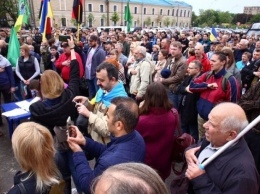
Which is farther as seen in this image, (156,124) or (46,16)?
(46,16)

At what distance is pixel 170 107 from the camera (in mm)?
2465

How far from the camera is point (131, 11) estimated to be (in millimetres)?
65250

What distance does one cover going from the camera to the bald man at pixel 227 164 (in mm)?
1418

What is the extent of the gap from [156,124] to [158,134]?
0.12 metres

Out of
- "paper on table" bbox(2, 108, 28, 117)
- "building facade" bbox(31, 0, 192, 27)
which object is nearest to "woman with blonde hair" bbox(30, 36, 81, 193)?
"paper on table" bbox(2, 108, 28, 117)

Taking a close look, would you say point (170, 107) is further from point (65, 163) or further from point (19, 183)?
point (19, 183)

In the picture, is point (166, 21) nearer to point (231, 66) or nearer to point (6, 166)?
point (231, 66)

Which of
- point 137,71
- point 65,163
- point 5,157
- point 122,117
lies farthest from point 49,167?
point 137,71

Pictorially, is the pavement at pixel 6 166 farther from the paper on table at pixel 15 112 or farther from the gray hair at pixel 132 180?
the gray hair at pixel 132 180

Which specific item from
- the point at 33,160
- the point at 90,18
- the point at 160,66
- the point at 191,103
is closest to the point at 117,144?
the point at 33,160

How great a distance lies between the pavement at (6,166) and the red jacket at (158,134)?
93 cm

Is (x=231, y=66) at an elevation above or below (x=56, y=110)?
above

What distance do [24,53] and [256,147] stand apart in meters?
4.63

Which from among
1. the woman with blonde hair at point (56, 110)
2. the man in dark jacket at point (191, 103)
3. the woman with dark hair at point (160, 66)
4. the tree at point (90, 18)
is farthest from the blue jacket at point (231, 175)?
the tree at point (90, 18)
